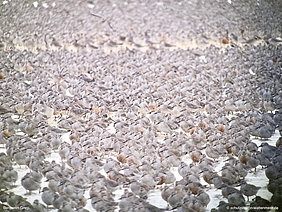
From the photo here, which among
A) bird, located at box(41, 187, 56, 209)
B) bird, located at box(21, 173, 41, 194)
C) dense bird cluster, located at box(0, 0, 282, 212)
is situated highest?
bird, located at box(41, 187, 56, 209)

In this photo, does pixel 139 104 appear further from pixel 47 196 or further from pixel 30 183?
pixel 47 196

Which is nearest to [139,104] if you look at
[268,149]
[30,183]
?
[268,149]

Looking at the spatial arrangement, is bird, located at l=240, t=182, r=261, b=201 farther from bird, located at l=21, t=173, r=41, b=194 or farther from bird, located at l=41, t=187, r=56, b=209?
bird, located at l=21, t=173, r=41, b=194

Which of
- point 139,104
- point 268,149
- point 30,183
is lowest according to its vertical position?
point 139,104

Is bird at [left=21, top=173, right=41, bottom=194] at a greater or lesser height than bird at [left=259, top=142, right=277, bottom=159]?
greater

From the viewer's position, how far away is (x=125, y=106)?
3.61 m

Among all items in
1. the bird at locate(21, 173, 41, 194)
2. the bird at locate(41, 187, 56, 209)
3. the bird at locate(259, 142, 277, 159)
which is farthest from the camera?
the bird at locate(259, 142, 277, 159)

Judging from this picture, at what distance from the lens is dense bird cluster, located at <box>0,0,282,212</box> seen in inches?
88.6

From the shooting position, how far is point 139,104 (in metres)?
3.64

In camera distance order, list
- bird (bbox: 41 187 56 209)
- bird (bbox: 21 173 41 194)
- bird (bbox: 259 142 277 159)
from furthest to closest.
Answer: bird (bbox: 259 142 277 159) < bird (bbox: 21 173 41 194) < bird (bbox: 41 187 56 209)

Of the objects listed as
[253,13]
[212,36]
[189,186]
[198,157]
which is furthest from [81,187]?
[212,36]

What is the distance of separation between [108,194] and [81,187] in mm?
132

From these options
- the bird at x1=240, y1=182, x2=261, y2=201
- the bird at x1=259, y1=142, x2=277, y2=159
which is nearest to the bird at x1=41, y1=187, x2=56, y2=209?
the bird at x1=240, y1=182, x2=261, y2=201

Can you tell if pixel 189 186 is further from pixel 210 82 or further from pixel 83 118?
pixel 210 82
